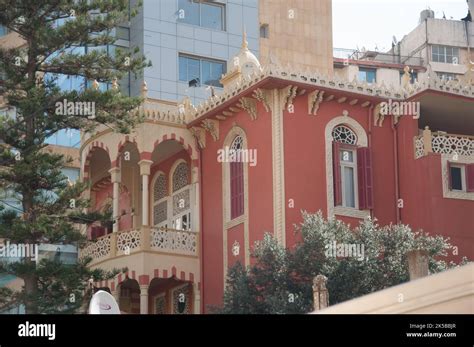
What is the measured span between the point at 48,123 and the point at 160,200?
5.66 metres

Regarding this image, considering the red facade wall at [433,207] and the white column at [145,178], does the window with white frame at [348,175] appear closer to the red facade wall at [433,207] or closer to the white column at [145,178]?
the red facade wall at [433,207]

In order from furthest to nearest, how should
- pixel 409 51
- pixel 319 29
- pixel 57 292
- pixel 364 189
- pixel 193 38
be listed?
pixel 409 51 < pixel 319 29 < pixel 193 38 < pixel 364 189 < pixel 57 292

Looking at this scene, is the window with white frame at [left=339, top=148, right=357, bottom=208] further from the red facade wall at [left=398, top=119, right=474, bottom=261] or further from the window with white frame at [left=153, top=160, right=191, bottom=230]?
the window with white frame at [left=153, top=160, right=191, bottom=230]

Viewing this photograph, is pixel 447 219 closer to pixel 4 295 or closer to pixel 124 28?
pixel 4 295

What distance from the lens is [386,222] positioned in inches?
1119

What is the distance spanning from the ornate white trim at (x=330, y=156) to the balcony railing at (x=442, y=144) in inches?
52.6

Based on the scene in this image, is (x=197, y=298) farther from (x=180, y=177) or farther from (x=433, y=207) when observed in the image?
(x=433, y=207)

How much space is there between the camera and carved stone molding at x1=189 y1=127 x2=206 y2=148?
3059 cm

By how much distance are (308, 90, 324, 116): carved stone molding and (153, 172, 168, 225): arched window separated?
226 inches

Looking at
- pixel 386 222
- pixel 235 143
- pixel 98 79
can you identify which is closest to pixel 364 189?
pixel 386 222

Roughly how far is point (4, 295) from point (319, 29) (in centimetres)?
2500

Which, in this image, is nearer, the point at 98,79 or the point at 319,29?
the point at 98,79

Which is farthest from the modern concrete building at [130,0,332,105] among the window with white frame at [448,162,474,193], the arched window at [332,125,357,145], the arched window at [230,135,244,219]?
the window with white frame at [448,162,474,193]

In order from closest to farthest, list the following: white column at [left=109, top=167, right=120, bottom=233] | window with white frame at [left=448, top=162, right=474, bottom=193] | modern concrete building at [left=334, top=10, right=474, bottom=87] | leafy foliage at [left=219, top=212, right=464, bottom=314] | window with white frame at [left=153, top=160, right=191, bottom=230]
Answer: leafy foliage at [left=219, top=212, right=464, bottom=314] → window with white frame at [left=448, top=162, right=474, bottom=193] → white column at [left=109, top=167, right=120, bottom=233] → window with white frame at [left=153, top=160, right=191, bottom=230] → modern concrete building at [left=334, top=10, right=474, bottom=87]
